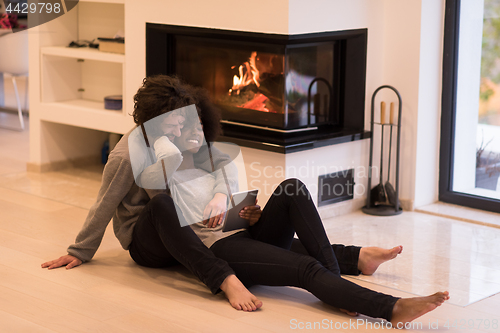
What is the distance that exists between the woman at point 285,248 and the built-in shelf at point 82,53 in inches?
60.5

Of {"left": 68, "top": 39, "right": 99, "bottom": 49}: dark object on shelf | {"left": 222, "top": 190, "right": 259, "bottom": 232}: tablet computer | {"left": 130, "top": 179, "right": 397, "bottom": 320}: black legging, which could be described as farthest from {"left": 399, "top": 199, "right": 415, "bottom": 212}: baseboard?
{"left": 68, "top": 39, "right": 99, "bottom": 49}: dark object on shelf

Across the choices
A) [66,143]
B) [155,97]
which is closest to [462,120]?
[155,97]

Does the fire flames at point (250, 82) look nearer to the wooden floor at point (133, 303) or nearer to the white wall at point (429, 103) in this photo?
the white wall at point (429, 103)

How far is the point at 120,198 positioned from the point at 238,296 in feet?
1.93

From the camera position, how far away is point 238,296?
85.0 inches

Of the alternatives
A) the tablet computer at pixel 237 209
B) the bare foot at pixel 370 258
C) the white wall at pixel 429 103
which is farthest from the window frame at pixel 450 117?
the tablet computer at pixel 237 209

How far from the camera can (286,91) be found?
127 inches

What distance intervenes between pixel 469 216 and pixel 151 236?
74.3 inches

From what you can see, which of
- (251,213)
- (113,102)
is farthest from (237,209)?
(113,102)

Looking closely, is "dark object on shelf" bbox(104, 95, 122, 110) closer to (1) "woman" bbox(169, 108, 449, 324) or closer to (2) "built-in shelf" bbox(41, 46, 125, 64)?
(2) "built-in shelf" bbox(41, 46, 125, 64)

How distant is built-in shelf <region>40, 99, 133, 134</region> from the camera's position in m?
3.86

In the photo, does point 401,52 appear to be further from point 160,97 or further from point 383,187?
point 160,97

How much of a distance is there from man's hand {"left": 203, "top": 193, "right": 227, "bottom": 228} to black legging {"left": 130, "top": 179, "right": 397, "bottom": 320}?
0.08 metres

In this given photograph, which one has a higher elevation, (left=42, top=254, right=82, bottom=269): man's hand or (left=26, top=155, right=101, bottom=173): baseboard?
(left=26, top=155, right=101, bottom=173): baseboard
